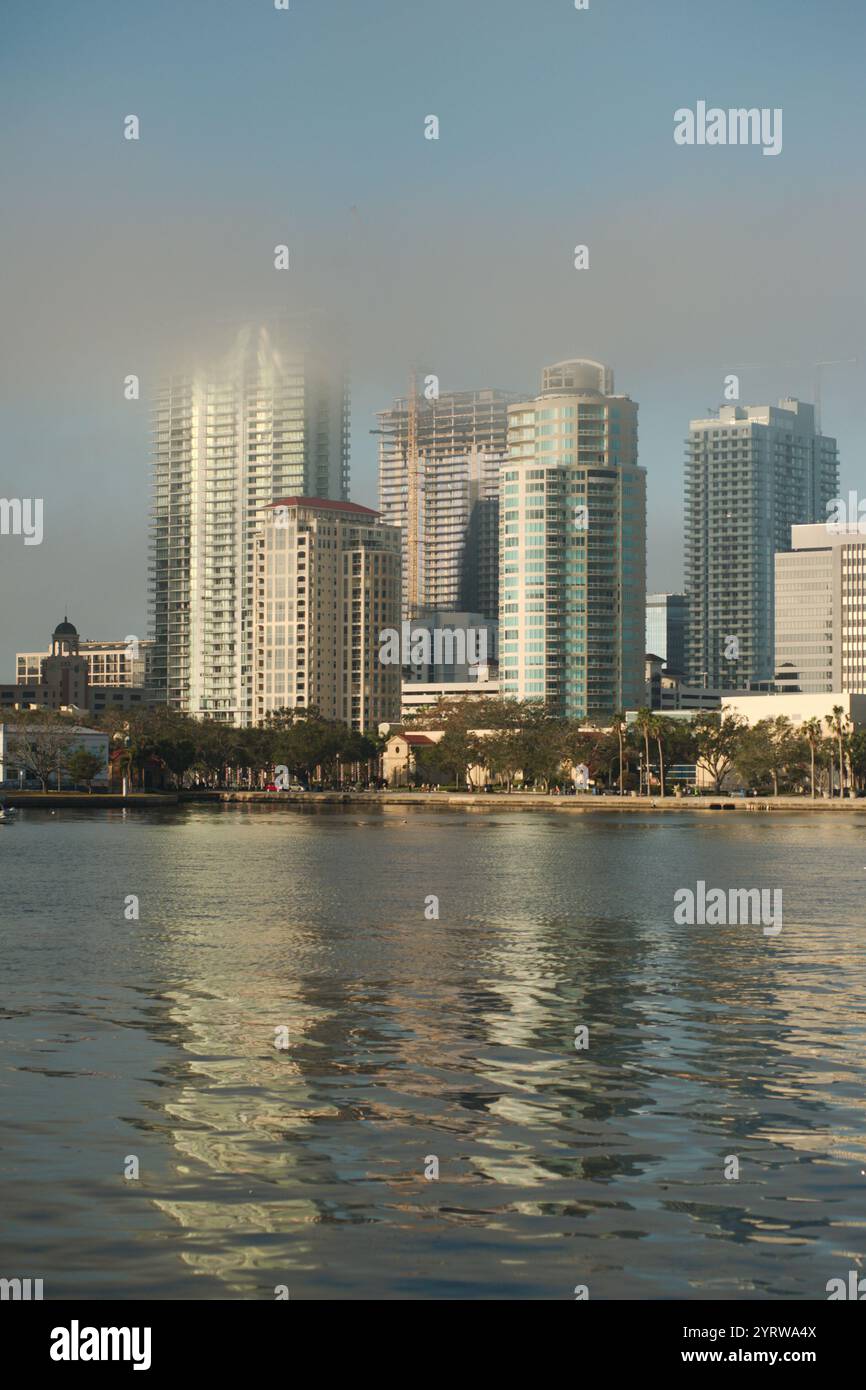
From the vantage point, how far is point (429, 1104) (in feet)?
98.9

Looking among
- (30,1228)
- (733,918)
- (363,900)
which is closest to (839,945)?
(733,918)

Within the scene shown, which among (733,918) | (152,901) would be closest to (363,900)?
(152,901)

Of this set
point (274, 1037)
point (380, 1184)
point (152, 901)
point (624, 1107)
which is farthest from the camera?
point (152, 901)

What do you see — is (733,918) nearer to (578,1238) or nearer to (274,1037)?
(274,1037)

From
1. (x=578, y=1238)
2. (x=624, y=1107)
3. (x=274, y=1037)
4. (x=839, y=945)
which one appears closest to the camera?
(x=578, y=1238)

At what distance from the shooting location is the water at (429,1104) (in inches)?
834

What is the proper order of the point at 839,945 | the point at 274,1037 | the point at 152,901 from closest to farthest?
the point at 274,1037 → the point at 839,945 → the point at 152,901

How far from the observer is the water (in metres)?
21.2
